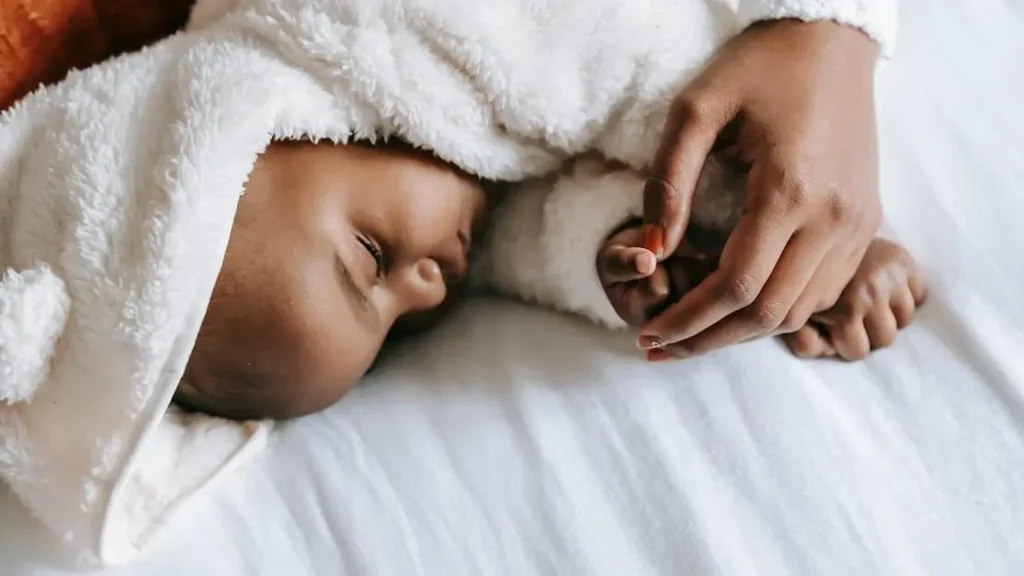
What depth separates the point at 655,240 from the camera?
582 millimetres

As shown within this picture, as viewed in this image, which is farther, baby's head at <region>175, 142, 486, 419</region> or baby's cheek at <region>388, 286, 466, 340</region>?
baby's cheek at <region>388, 286, 466, 340</region>

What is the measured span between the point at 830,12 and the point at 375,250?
1.12 ft

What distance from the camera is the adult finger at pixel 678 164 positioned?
578 mm

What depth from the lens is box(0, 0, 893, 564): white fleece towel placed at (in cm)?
54

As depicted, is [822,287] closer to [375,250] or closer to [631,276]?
[631,276]

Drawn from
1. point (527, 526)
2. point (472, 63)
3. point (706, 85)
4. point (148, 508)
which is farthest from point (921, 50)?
point (148, 508)

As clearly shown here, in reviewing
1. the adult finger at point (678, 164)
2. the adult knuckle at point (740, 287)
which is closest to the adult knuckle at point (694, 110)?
the adult finger at point (678, 164)

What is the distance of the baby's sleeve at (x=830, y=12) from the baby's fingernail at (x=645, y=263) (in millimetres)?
195

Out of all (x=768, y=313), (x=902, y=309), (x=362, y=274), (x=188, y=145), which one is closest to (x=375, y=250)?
(x=362, y=274)

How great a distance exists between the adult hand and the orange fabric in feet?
1.30

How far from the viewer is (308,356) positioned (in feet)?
1.91

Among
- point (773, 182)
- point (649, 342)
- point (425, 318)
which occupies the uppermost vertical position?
point (773, 182)

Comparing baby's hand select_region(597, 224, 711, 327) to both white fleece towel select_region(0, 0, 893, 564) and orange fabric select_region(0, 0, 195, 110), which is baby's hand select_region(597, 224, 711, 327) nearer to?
white fleece towel select_region(0, 0, 893, 564)

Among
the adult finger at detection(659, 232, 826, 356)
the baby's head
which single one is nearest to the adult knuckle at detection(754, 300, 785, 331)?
the adult finger at detection(659, 232, 826, 356)
